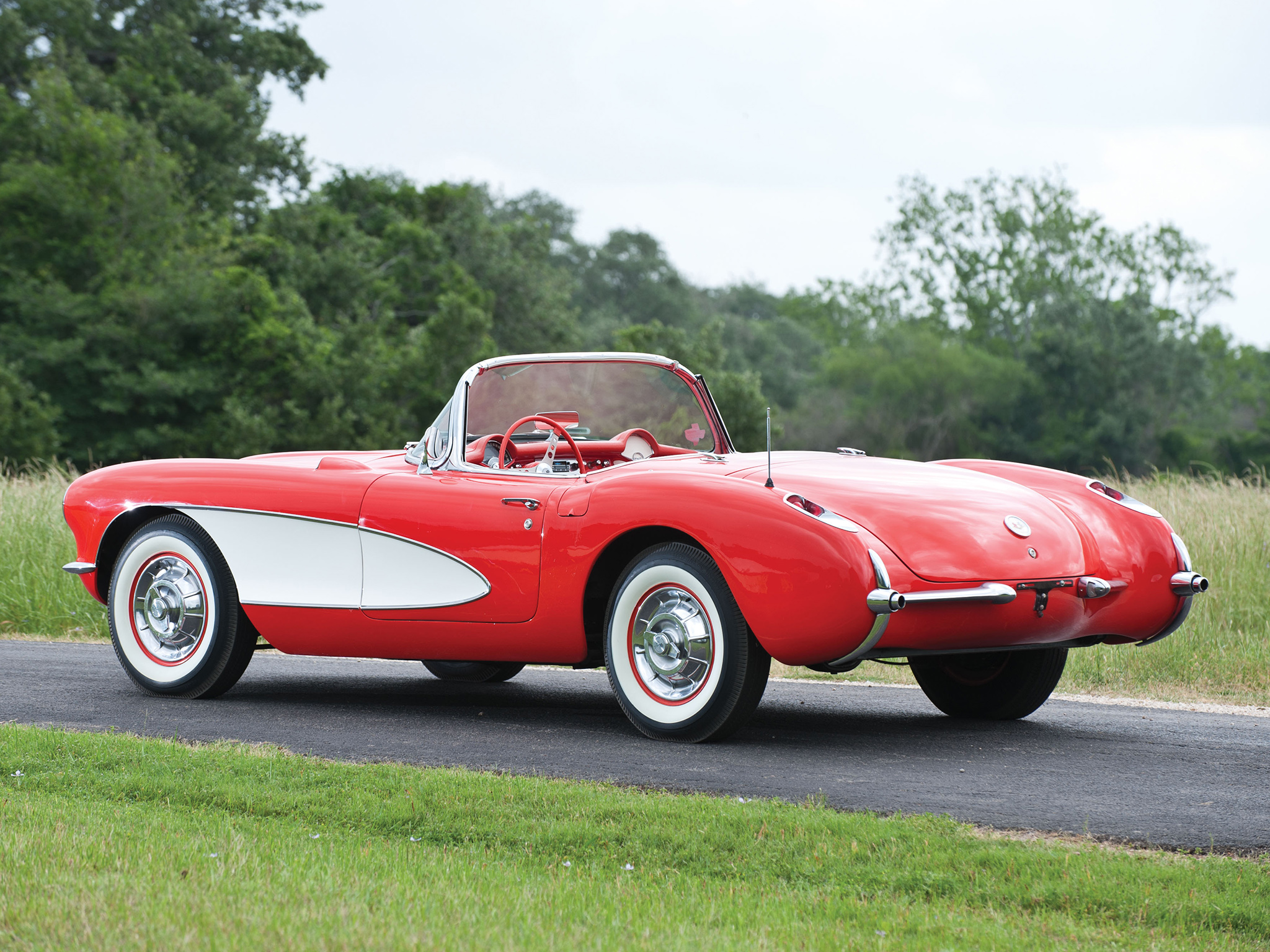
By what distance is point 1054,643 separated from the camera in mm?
5574

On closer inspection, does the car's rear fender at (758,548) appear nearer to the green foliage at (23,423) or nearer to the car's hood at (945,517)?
the car's hood at (945,517)

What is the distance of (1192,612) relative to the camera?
30.8ft

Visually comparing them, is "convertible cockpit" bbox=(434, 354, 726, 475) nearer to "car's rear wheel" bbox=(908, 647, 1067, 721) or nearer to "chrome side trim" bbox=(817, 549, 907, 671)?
"car's rear wheel" bbox=(908, 647, 1067, 721)

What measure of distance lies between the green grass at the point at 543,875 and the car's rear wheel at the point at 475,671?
3.09 meters

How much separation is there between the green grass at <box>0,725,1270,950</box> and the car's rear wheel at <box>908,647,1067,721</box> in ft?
7.36

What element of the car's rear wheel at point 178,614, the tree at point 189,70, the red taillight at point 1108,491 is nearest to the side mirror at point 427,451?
the car's rear wheel at point 178,614

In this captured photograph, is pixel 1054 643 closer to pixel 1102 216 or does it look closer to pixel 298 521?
pixel 298 521

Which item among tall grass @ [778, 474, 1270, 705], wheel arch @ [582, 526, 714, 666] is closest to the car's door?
wheel arch @ [582, 526, 714, 666]

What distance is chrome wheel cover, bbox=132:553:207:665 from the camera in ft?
22.2

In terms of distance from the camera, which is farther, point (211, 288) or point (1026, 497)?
point (211, 288)

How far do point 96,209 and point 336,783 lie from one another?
32.1 meters

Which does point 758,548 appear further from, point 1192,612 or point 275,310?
point 275,310

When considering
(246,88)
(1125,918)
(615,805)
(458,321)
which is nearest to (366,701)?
(615,805)

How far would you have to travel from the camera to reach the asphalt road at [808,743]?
14.9 ft
